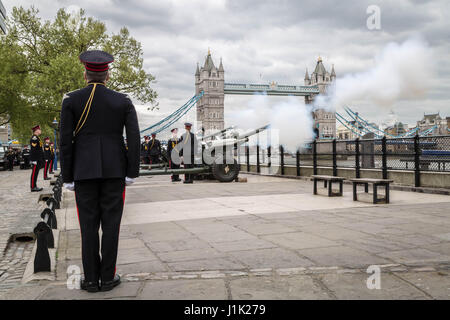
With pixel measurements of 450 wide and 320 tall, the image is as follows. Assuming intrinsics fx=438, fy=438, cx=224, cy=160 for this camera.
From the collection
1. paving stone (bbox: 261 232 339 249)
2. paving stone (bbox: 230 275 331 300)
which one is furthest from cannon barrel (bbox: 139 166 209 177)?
paving stone (bbox: 230 275 331 300)

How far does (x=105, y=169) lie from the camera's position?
3578 mm

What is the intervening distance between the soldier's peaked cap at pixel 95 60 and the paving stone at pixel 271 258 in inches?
87.3

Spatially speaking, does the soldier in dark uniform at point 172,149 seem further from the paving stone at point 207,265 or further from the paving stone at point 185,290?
the paving stone at point 185,290

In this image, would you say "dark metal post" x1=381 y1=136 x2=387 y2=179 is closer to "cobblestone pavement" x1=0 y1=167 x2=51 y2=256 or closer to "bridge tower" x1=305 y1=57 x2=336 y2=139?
"bridge tower" x1=305 y1=57 x2=336 y2=139

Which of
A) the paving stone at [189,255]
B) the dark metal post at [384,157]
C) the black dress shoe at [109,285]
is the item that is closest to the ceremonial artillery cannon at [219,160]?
the dark metal post at [384,157]

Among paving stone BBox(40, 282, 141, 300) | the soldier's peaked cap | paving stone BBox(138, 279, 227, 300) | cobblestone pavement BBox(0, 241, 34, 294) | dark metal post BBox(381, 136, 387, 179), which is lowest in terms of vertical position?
cobblestone pavement BBox(0, 241, 34, 294)

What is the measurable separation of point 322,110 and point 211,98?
3121 inches

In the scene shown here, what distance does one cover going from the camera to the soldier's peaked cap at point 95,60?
3.63 m

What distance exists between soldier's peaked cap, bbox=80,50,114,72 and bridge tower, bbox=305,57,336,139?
41.6ft

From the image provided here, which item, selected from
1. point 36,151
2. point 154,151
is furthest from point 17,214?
point 154,151

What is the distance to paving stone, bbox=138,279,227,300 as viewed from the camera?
3262 mm

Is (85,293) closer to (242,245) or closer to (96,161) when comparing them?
(96,161)

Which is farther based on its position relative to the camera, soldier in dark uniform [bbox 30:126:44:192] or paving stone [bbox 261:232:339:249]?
soldier in dark uniform [bbox 30:126:44:192]
